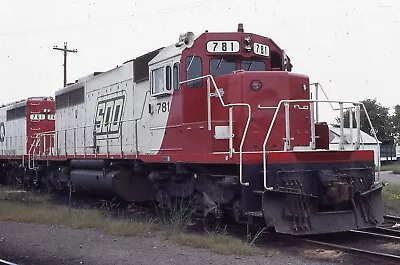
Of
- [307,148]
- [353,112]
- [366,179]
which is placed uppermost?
[353,112]

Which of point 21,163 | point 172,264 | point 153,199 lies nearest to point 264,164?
point 172,264

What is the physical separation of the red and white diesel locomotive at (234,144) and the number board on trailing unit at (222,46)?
0.02 m

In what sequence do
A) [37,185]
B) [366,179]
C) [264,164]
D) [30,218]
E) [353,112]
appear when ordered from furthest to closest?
1. [37,185]
2. [30,218]
3. [353,112]
4. [366,179]
5. [264,164]

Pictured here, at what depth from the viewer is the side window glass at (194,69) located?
376 inches

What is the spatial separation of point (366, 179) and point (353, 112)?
1442mm

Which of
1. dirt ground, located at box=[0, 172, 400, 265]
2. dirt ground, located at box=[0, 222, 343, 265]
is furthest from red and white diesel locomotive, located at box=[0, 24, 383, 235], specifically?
dirt ground, located at box=[0, 222, 343, 265]

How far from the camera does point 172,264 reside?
6906mm

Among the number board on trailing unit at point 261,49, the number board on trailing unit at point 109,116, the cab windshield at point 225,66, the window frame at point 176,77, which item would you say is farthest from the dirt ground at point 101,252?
the number board on trailing unit at point 261,49

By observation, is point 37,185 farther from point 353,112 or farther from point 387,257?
point 387,257

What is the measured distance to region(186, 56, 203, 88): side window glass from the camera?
9.55 metres

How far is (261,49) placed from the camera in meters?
9.84

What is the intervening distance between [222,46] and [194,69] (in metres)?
0.67

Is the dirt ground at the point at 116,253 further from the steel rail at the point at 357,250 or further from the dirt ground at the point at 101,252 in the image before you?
the steel rail at the point at 357,250

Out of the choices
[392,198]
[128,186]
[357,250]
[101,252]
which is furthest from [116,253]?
[392,198]
